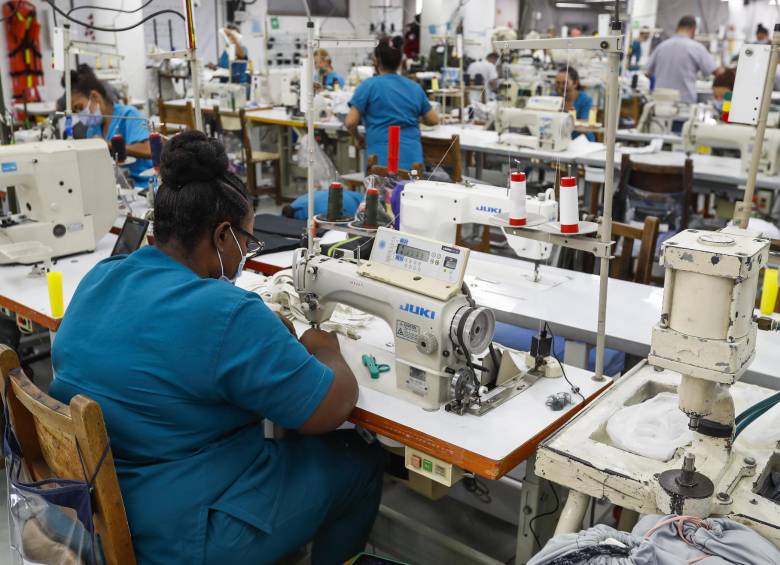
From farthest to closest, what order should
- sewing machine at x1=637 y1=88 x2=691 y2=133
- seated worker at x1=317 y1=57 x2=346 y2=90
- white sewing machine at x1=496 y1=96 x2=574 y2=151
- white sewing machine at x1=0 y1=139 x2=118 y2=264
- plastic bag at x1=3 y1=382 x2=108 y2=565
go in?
seated worker at x1=317 y1=57 x2=346 y2=90 → sewing machine at x1=637 y1=88 x2=691 y2=133 → white sewing machine at x1=496 y1=96 x2=574 y2=151 → white sewing machine at x1=0 y1=139 x2=118 y2=264 → plastic bag at x1=3 y1=382 x2=108 y2=565

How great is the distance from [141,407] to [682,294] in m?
1.08

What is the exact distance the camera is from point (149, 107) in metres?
8.93

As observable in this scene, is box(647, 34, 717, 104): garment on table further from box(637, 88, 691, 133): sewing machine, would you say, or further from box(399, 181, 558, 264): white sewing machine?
box(399, 181, 558, 264): white sewing machine

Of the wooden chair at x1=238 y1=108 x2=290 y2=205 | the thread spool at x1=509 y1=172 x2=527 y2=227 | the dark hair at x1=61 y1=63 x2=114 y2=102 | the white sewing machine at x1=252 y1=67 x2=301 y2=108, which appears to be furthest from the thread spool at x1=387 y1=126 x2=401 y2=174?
the white sewing machine at x1=252 y1=67 x2=301 y2=108

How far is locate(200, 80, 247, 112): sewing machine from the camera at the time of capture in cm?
745

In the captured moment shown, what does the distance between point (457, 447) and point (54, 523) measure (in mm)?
834

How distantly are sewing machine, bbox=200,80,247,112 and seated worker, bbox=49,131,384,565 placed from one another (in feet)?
19.0

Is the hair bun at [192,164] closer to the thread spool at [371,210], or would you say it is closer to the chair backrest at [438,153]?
the thread spool at [371,210]

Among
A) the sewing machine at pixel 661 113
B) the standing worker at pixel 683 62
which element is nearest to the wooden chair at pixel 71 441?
the sewing machine at pixel 661 113

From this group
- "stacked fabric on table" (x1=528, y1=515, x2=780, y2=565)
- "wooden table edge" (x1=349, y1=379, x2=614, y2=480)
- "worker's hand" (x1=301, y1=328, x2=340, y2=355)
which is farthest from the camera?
"worker's hand" (x1=301, y1=328, x2=340, y2=355)

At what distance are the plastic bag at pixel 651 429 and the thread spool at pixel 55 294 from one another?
172 cm

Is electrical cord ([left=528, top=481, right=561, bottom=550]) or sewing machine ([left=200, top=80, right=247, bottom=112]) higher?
sewing machine ([left=200, top=80, right=247, bottom=112])

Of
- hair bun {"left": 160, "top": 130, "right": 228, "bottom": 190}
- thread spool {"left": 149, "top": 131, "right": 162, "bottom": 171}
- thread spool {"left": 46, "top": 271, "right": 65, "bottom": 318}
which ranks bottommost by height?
thread spool {"left": 46, "top": 271, "right": 65, "bottom": 318}

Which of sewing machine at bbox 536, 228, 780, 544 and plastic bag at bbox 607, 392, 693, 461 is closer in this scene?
sewing machine at bbox 536, 228, 780, 544
